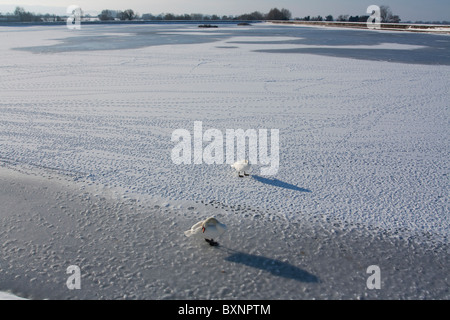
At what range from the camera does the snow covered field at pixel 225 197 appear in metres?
2.48

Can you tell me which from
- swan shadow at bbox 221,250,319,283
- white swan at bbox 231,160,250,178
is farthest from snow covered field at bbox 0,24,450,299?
white swan at bbox 231,160,250,178

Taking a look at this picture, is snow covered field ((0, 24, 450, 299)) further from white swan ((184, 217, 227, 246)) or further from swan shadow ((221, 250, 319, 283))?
white swan ((184, 217, 227, 246))

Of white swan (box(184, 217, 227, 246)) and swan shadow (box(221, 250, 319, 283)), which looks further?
white swan (box(184, 217, 227, 246))

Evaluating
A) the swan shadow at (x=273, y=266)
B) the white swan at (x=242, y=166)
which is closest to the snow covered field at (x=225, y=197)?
the swan shadow at (x=273, y=266)

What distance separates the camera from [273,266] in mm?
2592

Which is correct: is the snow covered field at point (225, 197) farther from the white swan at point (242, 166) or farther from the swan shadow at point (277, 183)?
the white swan at point (242, 166)

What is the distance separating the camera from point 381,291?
7.77 ft

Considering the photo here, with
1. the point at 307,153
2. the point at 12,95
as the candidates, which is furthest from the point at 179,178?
the point at 12,95

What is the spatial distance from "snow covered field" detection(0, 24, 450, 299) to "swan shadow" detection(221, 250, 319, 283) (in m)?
0.01

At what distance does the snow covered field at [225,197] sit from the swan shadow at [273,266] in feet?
0.04

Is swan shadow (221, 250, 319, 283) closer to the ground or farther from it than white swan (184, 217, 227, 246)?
closer to the ground

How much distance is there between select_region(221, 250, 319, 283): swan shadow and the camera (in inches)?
97.9

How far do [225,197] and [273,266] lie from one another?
106cm

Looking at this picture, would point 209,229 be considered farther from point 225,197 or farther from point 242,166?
point 242,166
